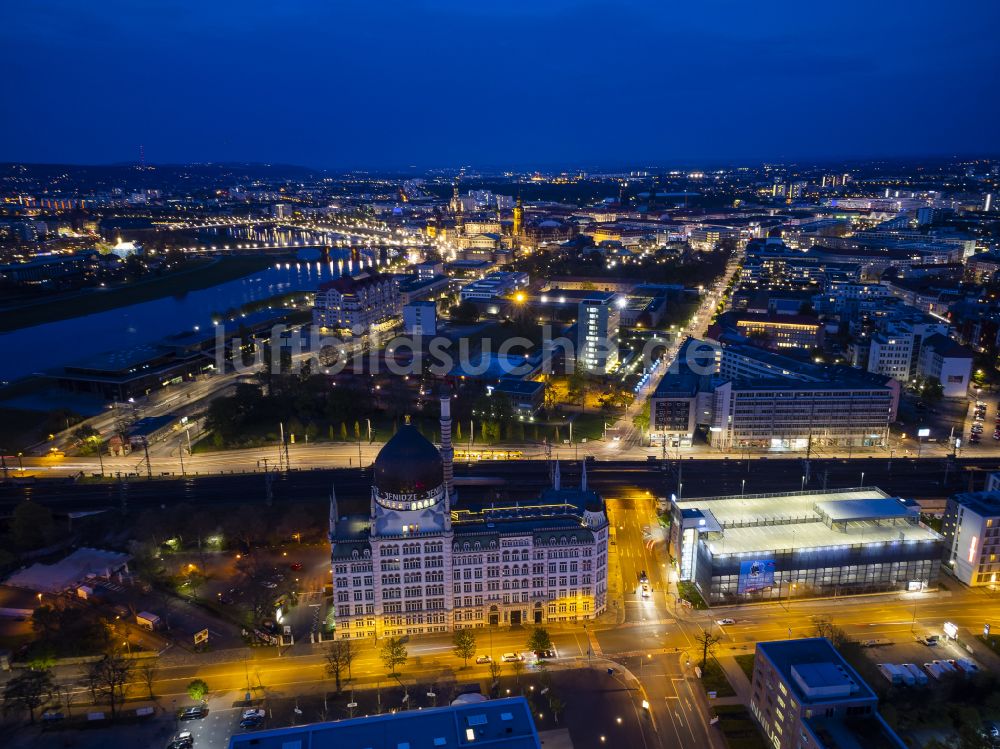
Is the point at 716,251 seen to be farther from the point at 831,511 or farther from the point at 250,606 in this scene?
the point at 250,606

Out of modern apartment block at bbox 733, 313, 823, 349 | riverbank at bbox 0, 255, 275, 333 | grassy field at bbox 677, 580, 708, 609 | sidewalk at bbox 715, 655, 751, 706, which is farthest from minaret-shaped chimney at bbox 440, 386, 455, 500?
riverbank at bbox 0, 255, 275, 333

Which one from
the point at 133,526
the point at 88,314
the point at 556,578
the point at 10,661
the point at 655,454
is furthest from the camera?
the point at 88,314

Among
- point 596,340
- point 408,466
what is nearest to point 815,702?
point 408,466

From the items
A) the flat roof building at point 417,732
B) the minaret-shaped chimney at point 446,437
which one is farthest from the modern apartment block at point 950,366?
the flat roof building at point 417,732

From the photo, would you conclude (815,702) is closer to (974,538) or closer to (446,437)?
(974,538)

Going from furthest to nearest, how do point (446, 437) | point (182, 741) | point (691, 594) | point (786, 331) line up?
point (786, 331), point (446, 437), point (691, 594), point (182, 741)

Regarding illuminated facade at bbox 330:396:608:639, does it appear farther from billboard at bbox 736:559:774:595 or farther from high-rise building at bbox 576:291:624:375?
high-rise building at bbox 576:291:624:375

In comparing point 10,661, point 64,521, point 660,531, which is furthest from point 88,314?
point 660,531
